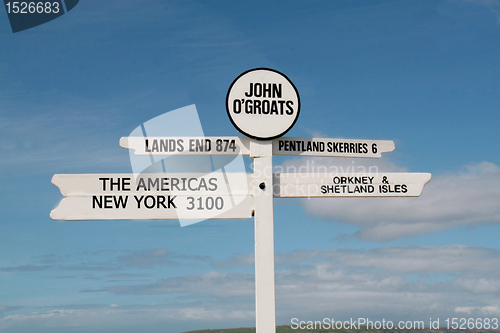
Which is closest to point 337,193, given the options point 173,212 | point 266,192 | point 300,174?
point 300,174

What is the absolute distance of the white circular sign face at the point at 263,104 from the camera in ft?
22.2

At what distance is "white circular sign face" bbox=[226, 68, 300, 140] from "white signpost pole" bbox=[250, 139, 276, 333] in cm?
25

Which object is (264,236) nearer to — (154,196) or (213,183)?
(213,183)

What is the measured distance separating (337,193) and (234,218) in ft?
5.76

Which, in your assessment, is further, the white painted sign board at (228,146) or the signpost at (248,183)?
the white painted sign board at (228,146)

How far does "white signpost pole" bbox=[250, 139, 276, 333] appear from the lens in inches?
254

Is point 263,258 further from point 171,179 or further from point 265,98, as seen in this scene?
point 265,98

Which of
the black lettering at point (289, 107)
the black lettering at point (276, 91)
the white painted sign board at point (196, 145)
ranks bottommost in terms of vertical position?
the white painted sign board at point (196, 145)

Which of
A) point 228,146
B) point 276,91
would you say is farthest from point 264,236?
point 276,91

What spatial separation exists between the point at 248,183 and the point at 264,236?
872mm

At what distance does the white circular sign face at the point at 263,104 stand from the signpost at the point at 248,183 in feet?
0.05

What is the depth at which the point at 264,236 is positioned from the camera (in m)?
6.59

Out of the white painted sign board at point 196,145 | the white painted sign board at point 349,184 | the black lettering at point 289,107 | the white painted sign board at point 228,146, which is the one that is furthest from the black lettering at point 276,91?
the white painted sign board at point 349,184

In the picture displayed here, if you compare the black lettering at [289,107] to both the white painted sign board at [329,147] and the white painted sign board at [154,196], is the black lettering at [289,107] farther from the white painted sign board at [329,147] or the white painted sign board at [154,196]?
the white painted sign board at [154,196]
